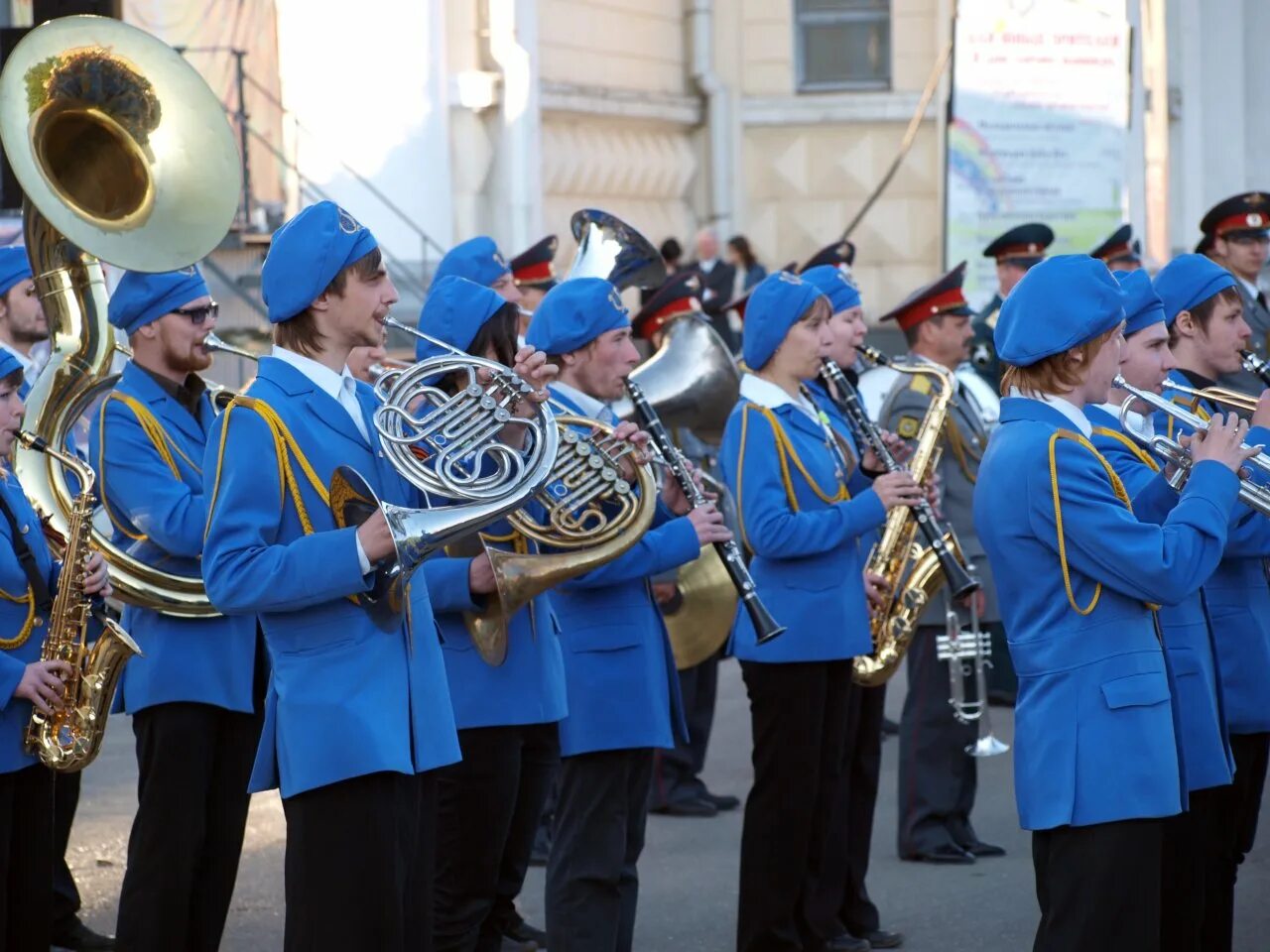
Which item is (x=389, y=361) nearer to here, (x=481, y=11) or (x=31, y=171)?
(x=31, y=171)

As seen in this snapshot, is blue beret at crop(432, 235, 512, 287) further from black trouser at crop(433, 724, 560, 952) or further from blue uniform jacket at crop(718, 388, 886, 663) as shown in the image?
black trouser at crop(433, 724, 560, 952)

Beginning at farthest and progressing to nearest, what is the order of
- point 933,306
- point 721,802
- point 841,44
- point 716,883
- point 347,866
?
point 841,44 < point 721,802 < point 933,306 < point 716,883 < point 347,866

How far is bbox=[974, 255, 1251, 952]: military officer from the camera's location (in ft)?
13.8

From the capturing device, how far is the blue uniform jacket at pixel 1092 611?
4184mm

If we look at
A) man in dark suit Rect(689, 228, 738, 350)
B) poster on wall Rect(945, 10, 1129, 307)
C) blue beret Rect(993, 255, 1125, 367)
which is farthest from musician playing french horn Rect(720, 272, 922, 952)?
man in dark suit Rect(689, 228, 738, 350)

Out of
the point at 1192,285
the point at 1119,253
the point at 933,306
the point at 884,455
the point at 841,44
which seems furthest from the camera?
the point at 841,44

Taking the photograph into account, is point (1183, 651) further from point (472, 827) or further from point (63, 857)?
point (63, 857)

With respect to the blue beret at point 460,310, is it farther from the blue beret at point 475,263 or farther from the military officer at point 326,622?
the blue beret at point 475,263

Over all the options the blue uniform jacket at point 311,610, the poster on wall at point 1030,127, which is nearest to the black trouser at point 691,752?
the blue uniform jacket at point 311,610

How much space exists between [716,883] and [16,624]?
107 inches

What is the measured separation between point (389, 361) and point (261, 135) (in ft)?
33.6

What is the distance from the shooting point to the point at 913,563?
689cm

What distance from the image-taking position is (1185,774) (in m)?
4.42

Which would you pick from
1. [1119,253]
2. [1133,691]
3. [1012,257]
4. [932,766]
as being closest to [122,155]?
[1133,691]
